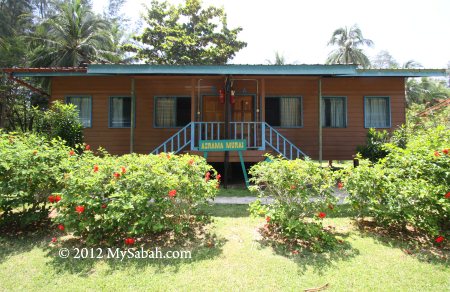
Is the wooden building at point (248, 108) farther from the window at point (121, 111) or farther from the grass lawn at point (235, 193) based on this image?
the grass lawn at point (235, 193)

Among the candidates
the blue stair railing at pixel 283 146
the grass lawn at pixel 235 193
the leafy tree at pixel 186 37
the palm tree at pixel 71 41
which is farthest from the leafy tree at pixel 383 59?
the grass lawn at pixel 235 193

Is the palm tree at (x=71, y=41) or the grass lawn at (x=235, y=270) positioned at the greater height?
the palm tree at (x=71, y=41)

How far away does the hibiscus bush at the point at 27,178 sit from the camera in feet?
12.8

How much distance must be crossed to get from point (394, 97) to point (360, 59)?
23.1 meters

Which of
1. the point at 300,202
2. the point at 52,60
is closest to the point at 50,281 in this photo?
the point at 300,202

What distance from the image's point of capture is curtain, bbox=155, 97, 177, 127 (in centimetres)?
998

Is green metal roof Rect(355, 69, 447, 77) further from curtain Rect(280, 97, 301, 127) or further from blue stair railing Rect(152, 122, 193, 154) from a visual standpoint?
blue stair railing Rect(152, 122, 193, 154)

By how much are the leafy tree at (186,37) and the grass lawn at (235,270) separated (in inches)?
822

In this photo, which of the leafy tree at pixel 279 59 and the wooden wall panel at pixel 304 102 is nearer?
the wooden wall panel at pixel 304 102

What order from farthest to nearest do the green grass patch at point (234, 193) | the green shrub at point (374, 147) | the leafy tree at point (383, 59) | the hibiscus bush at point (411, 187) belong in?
the leafy tree at point (383, 59) < the green shrub at point (374, 147) < the green grass patch at point (234, 193) < the hibiscus bush at point (411, 187)

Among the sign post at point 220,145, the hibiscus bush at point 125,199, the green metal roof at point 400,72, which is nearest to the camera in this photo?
the hibiscus bush at point 125,199

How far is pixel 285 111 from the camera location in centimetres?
999

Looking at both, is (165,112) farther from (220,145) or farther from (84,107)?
(220,145)

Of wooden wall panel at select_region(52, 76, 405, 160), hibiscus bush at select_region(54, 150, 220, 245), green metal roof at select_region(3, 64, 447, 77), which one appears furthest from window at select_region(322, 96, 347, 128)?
hibiscus bush at select_region(54, 150, 220, 245)
